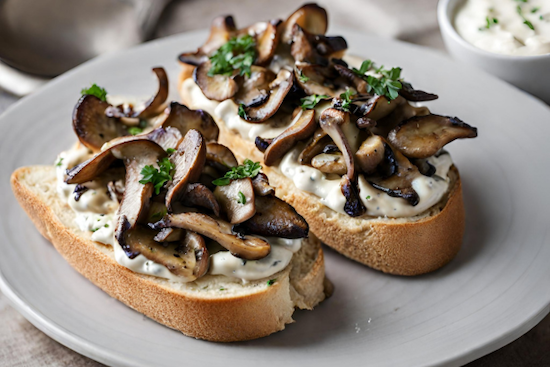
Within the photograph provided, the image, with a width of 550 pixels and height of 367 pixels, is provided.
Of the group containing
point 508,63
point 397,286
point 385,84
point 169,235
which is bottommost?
point 397,286

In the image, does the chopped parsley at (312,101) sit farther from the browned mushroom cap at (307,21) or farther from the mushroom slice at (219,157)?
the browned mushroom cap at (307,21)

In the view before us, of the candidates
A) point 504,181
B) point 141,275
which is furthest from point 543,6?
point 141,275

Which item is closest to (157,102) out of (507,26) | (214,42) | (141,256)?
(214,42)

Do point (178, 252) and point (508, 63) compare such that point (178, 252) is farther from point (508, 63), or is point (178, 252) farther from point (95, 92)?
point (508, 63)

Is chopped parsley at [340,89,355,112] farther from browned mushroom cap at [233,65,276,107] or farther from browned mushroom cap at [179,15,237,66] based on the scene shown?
browned mushroom cap at [179,15,237,66]

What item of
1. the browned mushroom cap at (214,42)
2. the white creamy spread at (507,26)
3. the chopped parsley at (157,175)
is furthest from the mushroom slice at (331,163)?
the white creamy spread at (507,26)
